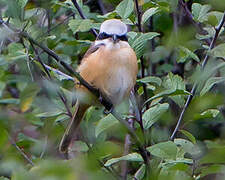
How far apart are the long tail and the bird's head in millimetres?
455

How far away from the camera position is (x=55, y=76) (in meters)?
2.83

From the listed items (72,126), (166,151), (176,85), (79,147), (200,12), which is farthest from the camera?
(72,126)

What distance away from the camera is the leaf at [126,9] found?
9.49 ft

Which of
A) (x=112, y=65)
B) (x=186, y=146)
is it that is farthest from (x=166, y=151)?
(x=112, y=65)

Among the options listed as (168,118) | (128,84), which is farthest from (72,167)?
(128,84)

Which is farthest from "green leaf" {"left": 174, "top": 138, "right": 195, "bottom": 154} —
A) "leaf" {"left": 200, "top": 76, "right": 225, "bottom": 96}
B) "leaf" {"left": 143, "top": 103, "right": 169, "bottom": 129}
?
"leaf" {"left": 200, "top": 76, "right": 225, "bottom": 96}

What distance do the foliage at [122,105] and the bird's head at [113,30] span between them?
0.04 meters

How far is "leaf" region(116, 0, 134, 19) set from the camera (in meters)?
2.89

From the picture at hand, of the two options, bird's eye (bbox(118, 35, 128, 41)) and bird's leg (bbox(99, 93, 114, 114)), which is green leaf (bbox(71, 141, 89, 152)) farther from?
bird's eye (bbox(118, 35, 128, 41))

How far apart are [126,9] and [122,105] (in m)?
0.58

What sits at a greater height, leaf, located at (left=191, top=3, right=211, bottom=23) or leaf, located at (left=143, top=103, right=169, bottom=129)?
leaf, located at (left=191, top=3, right=211, bottom=23)

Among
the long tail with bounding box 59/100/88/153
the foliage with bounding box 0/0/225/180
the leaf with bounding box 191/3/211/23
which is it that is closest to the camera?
the foliage with bounding box 0/0/225/180

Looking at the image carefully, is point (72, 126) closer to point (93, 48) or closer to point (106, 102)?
point (106, 102)

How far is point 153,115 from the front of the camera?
269 cm
